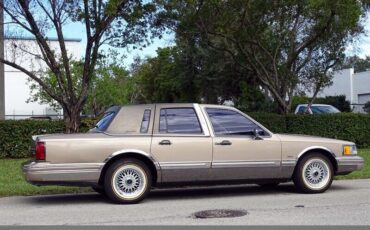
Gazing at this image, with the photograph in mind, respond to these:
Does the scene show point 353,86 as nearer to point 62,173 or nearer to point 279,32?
point 279,32

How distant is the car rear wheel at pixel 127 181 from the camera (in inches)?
371

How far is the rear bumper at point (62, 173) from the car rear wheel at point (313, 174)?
360cm

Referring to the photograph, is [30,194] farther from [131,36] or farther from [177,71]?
[177,71]

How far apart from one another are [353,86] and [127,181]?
5532 centimetres

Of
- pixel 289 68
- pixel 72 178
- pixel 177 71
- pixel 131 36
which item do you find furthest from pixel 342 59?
pixel 177 71

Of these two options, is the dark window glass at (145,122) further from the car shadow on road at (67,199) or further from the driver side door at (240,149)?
the car shadow on road at (67,199)

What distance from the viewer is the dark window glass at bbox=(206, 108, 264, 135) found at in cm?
1009

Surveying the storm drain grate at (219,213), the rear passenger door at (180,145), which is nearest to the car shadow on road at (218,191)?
the rear passenger door at (180,145)

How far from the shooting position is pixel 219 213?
8.57 metres

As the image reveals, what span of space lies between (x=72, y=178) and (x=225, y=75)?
99.3ft

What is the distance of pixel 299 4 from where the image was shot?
61.8 feet

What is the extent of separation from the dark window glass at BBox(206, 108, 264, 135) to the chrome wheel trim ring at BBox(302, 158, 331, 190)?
1.10m

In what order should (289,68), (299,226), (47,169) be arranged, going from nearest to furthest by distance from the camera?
(299,226) → (47,169) → (289,68)

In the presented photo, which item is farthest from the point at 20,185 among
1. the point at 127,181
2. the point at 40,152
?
the point at 127,181
